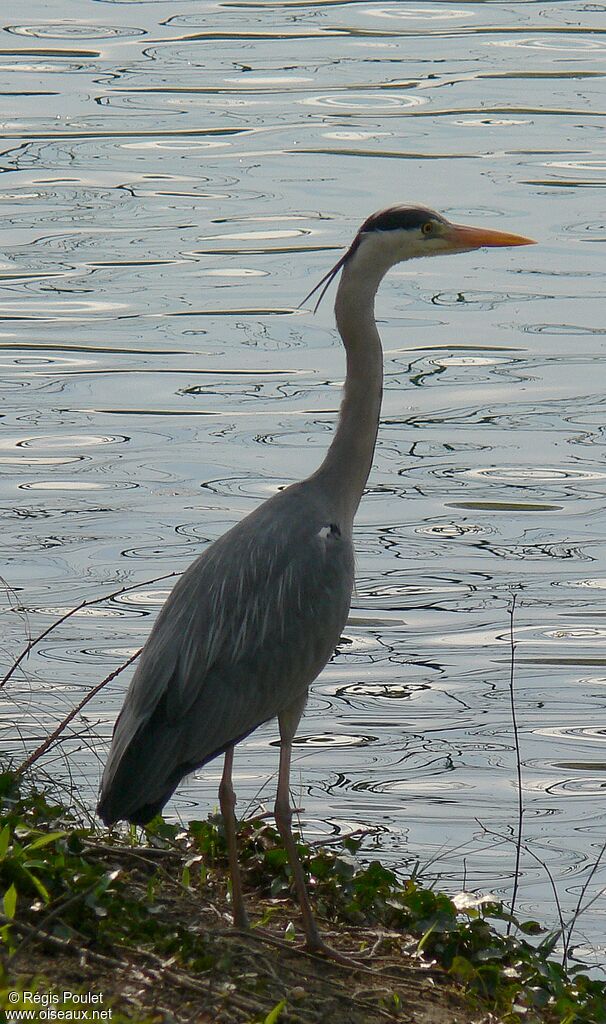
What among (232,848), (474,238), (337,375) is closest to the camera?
A: (232,848)

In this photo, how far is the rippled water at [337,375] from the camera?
6902 mm

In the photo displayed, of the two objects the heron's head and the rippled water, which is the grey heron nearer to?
the heron's head

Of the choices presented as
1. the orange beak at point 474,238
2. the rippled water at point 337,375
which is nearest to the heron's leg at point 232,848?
the rippled water at point 337,375

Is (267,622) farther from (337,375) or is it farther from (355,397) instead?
(337,375)

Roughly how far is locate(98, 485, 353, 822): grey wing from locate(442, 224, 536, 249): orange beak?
3.41ft

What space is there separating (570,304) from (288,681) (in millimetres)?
8021

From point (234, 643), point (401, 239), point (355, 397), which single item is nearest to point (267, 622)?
point (234, 643)

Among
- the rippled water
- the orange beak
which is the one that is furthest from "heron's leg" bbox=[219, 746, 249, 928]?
the orange beak

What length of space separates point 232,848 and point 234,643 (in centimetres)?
62

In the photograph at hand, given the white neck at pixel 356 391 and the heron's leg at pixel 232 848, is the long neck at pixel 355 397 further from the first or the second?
the heron's leg at pixel 232 848

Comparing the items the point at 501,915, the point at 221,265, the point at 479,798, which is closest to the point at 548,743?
the point at 479,798

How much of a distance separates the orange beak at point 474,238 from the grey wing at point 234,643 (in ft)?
3.41

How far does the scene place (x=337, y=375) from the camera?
1132cm

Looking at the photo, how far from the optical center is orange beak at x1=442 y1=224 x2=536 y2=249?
19.0 ft
